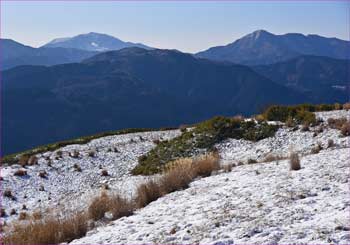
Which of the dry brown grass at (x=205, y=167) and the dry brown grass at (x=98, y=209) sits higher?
the dry brown grass at (x=205, y=167)

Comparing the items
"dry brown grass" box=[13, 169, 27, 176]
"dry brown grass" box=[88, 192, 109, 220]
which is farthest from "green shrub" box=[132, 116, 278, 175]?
"dry brown grass" box=[88, 192, 109, 220]

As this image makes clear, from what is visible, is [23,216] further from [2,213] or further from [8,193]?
[8,193]

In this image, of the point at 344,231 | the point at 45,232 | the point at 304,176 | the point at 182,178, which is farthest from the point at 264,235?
the point at 182,178

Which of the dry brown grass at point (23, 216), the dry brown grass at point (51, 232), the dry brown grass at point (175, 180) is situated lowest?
the dry brown grass at point (23, 216)

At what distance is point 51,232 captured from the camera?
12727 mm

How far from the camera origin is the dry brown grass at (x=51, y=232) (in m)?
12.5

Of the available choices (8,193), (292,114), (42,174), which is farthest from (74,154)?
(292,114)

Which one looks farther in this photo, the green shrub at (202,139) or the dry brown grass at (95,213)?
the green shrub at (202,139)

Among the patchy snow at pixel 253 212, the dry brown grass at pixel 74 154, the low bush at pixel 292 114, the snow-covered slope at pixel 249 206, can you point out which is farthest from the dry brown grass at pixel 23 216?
the low bush at pixel 292 114

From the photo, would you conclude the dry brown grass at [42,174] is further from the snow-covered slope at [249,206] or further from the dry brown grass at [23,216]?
the dry brown grass at [23,216]

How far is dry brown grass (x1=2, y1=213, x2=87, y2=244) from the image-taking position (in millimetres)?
12492

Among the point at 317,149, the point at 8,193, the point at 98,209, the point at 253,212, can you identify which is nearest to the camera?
the point at 253,212

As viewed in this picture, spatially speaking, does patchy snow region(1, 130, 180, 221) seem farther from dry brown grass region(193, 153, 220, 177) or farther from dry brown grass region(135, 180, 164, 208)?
dry brown grass region(135, 180, 164, 208)

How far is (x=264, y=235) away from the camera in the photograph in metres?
9.77
